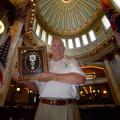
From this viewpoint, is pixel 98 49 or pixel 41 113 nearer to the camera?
pixel 41 113

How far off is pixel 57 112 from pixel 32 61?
1.18m

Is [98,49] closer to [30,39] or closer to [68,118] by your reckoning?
[30,39]

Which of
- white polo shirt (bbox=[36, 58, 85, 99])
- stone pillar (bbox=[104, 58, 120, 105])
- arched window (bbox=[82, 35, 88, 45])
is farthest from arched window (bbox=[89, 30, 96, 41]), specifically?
white polo shirt (bbox=[36, 58, 85, 99])

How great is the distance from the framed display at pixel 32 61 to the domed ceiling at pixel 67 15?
773 inches

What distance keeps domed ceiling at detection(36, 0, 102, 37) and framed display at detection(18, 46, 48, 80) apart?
19629mm

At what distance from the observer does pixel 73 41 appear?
80.0ft

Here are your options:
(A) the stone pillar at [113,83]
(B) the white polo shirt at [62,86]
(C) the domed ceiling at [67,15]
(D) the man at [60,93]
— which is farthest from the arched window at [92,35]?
(D) the man at [60,93]

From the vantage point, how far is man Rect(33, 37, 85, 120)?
1950 mm

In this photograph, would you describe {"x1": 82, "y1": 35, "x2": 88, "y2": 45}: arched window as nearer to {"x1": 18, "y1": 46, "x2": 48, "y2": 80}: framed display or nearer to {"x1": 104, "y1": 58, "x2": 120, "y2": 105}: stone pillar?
{"x1": 104, "y1": 58, "x2": 120, "y2": 105}: stone pillar

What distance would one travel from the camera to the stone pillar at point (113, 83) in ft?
50.0

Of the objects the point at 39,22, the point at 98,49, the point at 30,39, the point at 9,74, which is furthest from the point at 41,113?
the point at 39,22

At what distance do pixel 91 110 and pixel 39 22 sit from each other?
787 inches

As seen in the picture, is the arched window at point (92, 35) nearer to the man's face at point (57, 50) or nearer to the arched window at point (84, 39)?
the arched window at point (84, 39)

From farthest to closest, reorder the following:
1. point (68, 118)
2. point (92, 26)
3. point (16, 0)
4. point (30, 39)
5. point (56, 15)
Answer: point (56, 15) → point (92, 26) → point (30, 39) → point (16, 0) → point (68, 118)
